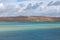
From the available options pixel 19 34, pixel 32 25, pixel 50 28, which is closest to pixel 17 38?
pixel 19 34

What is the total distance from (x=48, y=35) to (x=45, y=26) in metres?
0.07

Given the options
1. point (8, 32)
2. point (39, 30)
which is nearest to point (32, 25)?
point (39, 30)

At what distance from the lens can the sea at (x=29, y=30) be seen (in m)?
0.75

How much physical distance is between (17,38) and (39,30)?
0.53ft

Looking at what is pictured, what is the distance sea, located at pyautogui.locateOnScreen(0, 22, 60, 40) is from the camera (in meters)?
0.75

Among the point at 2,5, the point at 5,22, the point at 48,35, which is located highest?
the point at 2,5

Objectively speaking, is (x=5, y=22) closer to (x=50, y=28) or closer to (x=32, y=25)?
(x=32, y=25)

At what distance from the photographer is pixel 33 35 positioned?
30.0 inches

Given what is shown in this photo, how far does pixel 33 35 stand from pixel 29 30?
4 centimetres

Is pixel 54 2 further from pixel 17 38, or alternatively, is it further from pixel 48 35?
pixel 17 38

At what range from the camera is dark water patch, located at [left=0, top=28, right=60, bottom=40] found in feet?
2.48

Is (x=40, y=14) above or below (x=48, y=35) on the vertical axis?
above

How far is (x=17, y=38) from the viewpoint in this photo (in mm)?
755

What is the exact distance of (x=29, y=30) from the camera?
2.50 feet
